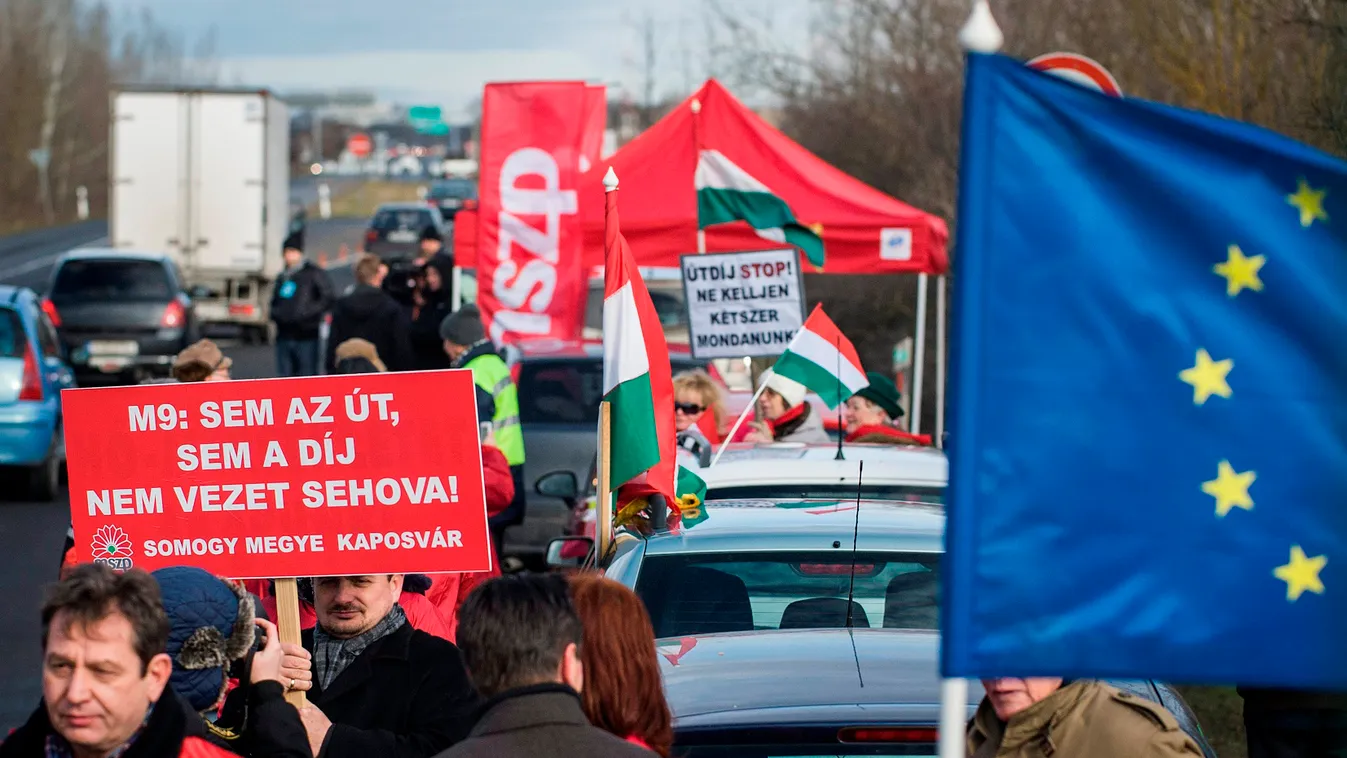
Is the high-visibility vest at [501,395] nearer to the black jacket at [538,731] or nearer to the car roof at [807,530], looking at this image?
the car roof at [807,530]

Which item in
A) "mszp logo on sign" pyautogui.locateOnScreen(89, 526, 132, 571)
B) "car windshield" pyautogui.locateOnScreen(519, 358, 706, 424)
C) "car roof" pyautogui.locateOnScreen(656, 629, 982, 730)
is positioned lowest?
"car windshield" pyautogui.locateOnScreen(519, 358, 706, 424)

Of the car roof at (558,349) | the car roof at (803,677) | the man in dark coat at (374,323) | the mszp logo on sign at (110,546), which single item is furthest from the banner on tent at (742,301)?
the mszp logo on sign at (110,546)

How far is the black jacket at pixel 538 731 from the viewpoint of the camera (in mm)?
3529

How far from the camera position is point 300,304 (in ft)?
62.4

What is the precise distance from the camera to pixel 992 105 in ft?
11.0

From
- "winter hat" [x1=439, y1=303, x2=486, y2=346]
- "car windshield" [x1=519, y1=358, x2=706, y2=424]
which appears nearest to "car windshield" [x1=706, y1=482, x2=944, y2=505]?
"winter hat" [x1=439, y1=303, x2=486, y2=346]

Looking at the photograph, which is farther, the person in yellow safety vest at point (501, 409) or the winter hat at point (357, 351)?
the winter hat at point (357, 351)

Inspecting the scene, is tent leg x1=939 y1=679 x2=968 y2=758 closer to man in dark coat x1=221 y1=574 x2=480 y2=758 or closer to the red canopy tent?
man in dark coat x1=221 y1=574 x2=480 y2=758

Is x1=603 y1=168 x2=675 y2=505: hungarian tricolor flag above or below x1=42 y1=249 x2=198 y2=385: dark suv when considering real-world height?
above

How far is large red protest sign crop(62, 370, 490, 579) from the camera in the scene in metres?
4.91

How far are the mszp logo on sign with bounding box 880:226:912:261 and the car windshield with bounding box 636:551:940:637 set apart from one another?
8443 mm

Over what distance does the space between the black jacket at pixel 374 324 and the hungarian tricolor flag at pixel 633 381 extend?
8.94 m

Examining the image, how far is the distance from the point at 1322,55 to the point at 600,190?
5.05 metres

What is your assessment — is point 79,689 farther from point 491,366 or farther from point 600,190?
point 600,190
